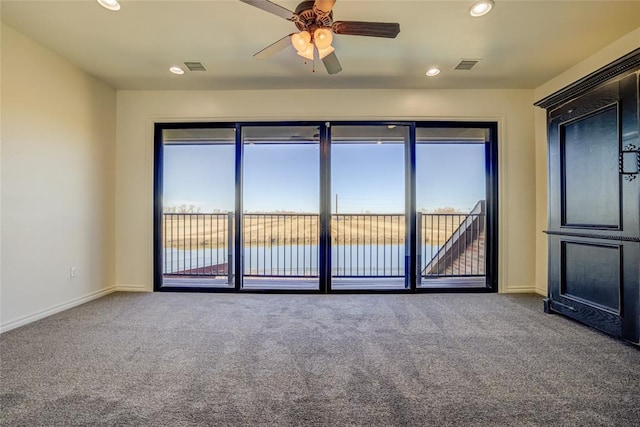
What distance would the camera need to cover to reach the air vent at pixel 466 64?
2.97 m

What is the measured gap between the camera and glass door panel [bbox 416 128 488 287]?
4.02 metres

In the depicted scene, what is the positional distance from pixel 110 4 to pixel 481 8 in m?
2.87

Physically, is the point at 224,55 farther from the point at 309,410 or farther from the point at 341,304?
the point at 309,410

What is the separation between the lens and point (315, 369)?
1.83 meters

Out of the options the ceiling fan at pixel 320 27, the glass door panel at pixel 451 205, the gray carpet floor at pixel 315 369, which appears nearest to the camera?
the gray carpet floor at pixel 315 369

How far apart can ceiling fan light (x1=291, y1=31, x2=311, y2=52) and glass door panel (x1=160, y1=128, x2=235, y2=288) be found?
2.11 m

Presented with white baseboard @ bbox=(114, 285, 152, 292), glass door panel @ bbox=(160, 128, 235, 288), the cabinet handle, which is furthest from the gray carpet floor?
glass door panel @ bbox=(160, 128, 235, 288)

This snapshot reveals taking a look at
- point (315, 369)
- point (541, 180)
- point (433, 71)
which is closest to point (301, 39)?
point (433, 71)

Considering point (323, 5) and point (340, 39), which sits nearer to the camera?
point (323, 5)

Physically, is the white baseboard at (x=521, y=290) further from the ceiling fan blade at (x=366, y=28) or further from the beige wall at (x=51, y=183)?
the beige wall at (x=51, y=183)

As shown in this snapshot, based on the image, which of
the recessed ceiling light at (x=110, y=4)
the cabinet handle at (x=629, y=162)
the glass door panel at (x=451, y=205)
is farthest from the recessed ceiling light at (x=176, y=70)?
the cabinet handle at (x=629, y=162)

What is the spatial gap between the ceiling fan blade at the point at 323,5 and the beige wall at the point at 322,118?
1803 mm

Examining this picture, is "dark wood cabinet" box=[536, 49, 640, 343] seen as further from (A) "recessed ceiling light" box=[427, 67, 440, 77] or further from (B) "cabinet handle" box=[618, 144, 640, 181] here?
(A) "recessed ceiling light" box=[427, 67, 440, 77]

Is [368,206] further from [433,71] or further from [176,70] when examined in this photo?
[176,70]
